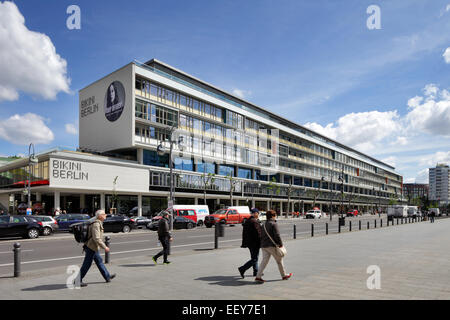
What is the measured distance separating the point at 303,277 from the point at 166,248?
4.23 meters

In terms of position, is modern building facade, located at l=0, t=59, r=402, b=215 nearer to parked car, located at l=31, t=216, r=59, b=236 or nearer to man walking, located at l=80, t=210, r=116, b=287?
parked car, located at l=31, t=216, r=59, b=236

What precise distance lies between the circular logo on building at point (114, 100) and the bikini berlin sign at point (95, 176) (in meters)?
8.31

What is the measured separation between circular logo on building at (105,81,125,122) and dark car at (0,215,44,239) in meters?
27.1

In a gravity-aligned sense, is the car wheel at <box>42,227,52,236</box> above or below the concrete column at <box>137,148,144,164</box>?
below

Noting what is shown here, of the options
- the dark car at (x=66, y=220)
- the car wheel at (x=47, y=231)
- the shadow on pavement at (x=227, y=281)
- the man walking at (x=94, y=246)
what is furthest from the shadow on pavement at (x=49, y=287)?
the dark car at (x=66, y=220)

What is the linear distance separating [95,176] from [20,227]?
69.3ft

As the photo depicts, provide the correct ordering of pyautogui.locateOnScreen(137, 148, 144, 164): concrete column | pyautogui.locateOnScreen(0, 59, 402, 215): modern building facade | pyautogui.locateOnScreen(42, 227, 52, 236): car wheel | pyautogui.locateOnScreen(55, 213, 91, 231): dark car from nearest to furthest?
pyautogui.locateOnScreen(42, 227, 52, 236): car wheel → pyautogui.locateOnScreen(55, 213, 91, 231): dark car → pyautogui.locateOnScreen(0, 59, 402, 215): modern building facade → pyautogui.locateOnScreen(137, 148, 144, 164): concrete column

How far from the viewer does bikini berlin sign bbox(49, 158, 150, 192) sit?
38447 mm

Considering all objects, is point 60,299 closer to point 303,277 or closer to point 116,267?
point 116,267

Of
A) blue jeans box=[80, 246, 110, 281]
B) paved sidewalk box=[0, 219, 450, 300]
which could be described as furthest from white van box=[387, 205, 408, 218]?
blue jeans box=[80, 246, 110, 281]

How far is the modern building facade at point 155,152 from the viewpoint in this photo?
4257cm

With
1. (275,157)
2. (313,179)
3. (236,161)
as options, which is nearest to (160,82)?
(236,161)

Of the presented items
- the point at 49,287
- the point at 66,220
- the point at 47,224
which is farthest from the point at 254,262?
the point at 66,220

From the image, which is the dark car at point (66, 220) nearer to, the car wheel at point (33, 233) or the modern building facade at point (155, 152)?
the car wheel at point (33, 233)
